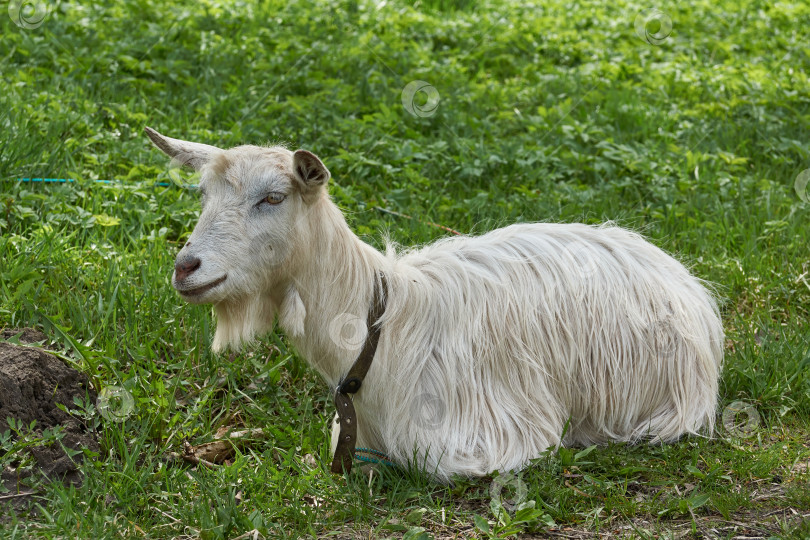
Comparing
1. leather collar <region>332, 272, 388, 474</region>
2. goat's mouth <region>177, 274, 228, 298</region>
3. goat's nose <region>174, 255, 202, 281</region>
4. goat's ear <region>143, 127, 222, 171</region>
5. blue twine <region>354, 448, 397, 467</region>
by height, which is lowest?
blue twine <region>354, 448, 397, 467</region>

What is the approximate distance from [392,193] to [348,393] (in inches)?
83.7

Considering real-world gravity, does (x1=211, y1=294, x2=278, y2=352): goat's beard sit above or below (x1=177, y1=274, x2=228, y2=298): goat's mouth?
below

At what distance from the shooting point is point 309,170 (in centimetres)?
340

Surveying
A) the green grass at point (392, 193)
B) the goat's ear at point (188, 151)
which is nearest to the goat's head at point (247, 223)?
the goat's ear at point (188, 151)

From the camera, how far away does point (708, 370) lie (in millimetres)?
4094

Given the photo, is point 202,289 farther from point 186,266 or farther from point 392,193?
point 392,193

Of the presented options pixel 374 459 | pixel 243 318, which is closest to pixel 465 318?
pixel 374 459

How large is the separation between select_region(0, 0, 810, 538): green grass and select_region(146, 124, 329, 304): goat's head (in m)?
0.76

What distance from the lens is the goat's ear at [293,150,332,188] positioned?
3343 millimetres

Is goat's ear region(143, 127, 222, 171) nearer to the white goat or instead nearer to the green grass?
the white goat

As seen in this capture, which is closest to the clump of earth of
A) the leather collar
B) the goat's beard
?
the goat's beard

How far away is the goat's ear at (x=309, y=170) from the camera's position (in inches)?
132

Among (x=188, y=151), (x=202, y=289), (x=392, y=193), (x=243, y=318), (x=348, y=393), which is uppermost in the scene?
(x=188, y=151)

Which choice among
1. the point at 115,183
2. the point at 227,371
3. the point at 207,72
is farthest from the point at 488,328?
the point at 207,72
